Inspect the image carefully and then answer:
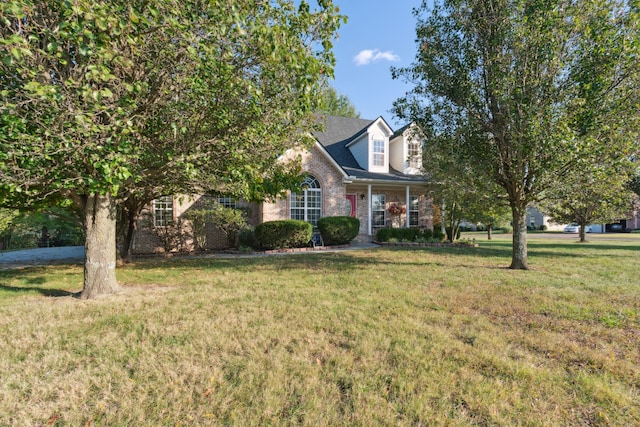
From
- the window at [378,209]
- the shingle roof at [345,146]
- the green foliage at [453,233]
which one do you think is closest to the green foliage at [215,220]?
the shingle roof at [345,146]

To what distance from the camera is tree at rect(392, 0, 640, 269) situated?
6.99 meters

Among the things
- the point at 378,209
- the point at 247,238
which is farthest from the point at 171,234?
the point at 378,209

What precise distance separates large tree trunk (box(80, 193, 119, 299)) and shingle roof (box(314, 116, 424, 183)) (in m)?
12.0

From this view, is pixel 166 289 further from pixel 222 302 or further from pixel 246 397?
pixel 246 397

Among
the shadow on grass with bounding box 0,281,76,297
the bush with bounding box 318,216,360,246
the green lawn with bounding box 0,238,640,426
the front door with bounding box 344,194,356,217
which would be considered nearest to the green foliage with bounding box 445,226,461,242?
the front door with bounding box 344,194,356,217

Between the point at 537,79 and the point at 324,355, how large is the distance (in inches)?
324

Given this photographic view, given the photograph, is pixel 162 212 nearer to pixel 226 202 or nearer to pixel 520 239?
pixel 226 202

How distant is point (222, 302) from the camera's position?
552 cm

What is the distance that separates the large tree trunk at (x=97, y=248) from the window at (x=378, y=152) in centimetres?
1470

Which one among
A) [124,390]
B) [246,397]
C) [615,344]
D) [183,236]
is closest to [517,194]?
[615,344]

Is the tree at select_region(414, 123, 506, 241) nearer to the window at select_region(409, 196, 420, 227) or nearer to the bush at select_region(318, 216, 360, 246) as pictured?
the bush at select_region(318, 216, 360, 246)

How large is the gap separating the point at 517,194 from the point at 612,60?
3.57 m

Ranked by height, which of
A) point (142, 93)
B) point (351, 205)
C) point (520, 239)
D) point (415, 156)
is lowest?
point (520, 239)

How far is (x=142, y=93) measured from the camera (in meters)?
5.18
